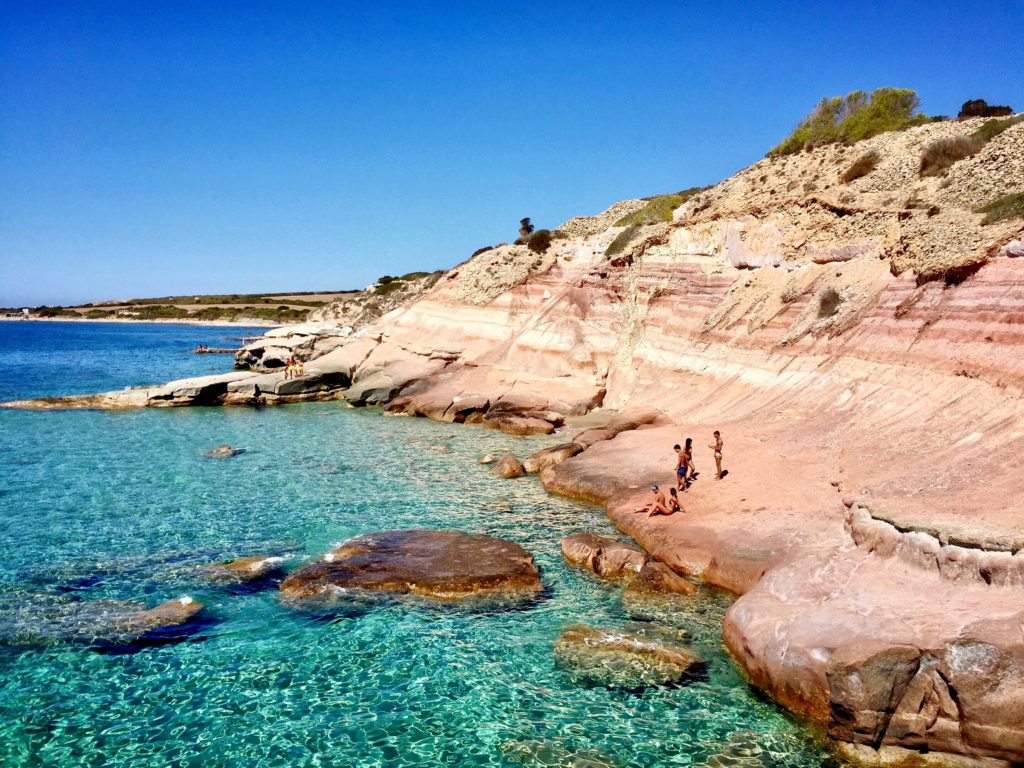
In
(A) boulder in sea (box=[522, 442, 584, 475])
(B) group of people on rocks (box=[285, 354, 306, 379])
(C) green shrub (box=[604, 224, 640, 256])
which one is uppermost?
(C) green shrub (box=[604, 224, 640, 256])

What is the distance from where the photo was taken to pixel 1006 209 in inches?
668

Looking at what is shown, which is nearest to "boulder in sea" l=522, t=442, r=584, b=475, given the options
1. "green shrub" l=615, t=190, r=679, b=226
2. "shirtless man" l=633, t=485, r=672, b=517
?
"shirtless man" l=633, t=485, r=672, b=517

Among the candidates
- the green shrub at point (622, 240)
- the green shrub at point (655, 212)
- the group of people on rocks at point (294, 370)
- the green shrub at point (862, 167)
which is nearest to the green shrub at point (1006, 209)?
the green shrub at point (862, 167)

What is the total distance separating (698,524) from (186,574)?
9566 millimetres

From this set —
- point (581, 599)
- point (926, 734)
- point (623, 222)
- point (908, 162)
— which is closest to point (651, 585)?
point (581, 599)

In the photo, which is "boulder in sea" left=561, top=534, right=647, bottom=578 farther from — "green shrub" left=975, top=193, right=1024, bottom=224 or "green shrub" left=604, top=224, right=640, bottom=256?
"green shrub" left=604, top=224, right=640, bottom=256

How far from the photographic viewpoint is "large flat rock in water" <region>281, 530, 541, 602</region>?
40.1 feet

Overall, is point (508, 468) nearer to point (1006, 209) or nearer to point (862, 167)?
point (1006, 209)

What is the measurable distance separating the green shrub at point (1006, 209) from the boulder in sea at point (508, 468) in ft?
42.7

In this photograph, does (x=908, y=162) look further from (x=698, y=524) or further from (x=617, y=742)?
(x=617, y=742)

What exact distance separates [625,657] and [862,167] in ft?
73.8

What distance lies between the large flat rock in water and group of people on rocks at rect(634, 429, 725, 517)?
3.35 m

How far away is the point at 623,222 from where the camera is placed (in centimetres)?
3828

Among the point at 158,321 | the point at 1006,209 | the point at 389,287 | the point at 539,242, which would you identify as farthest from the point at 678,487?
the point at 158,321
